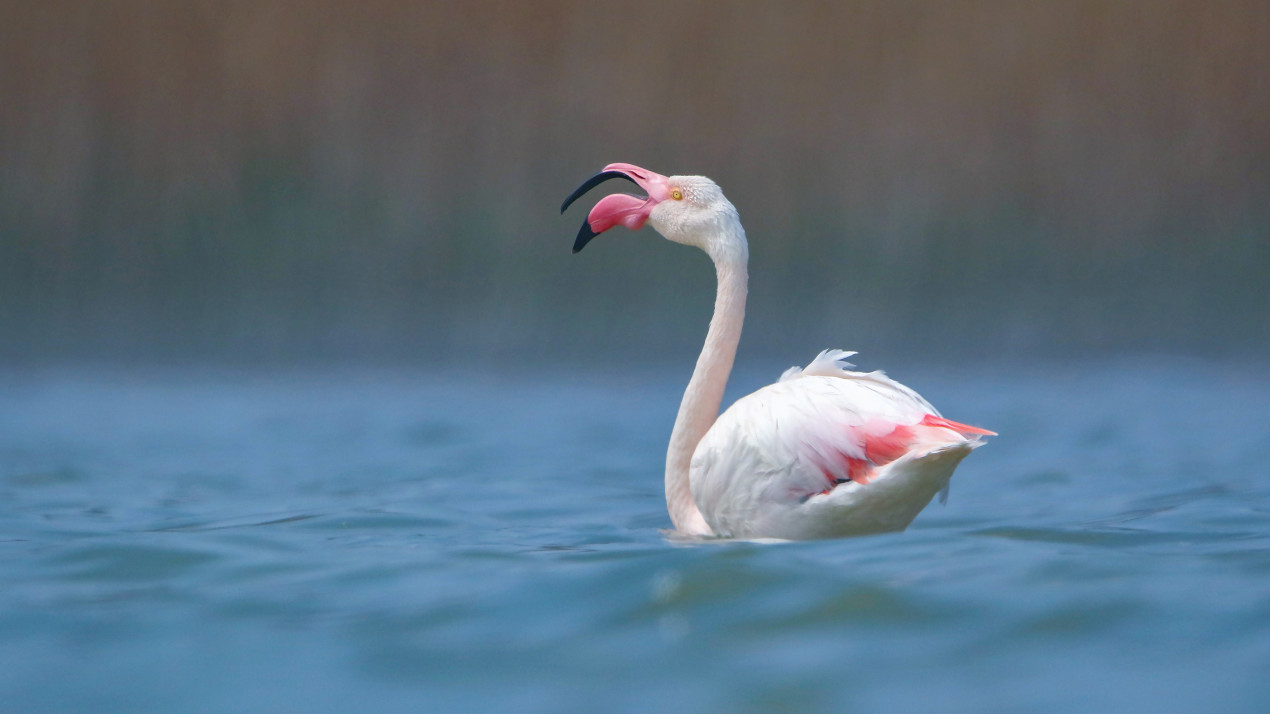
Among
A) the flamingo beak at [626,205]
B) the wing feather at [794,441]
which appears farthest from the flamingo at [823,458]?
the flamingo beak at [626,205]

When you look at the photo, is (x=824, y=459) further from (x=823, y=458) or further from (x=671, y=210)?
(x=671, y=210)

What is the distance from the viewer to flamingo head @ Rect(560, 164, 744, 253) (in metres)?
2.19

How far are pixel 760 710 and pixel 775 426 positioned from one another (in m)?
0.66

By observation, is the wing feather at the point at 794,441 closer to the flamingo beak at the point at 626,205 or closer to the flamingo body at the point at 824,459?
the flamingo body at the point at 824,459

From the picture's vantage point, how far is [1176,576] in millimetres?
1631

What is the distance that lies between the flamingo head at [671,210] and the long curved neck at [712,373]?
0.10ft

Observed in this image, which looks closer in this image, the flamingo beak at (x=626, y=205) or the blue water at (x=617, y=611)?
the blue water at (x=617, y=611)

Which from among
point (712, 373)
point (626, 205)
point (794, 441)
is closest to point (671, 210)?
point (626, 205)

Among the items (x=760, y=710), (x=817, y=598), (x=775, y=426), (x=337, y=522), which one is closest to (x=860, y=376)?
(x=775, y=426)

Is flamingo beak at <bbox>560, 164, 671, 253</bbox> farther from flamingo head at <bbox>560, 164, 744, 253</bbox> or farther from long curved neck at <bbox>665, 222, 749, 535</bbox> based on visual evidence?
long curved neck at <bbox>665, 222, 749, 535</bbox>

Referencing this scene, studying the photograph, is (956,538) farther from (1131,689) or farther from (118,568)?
(118,568)

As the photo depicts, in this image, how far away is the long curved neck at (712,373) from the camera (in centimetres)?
218

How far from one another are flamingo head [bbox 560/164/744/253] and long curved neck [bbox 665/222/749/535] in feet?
0.10

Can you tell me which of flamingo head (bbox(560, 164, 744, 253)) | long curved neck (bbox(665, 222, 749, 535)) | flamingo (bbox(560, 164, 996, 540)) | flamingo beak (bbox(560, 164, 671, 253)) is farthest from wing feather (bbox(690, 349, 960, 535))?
flamingo beak (bbox(560, 164, 671, 253))
